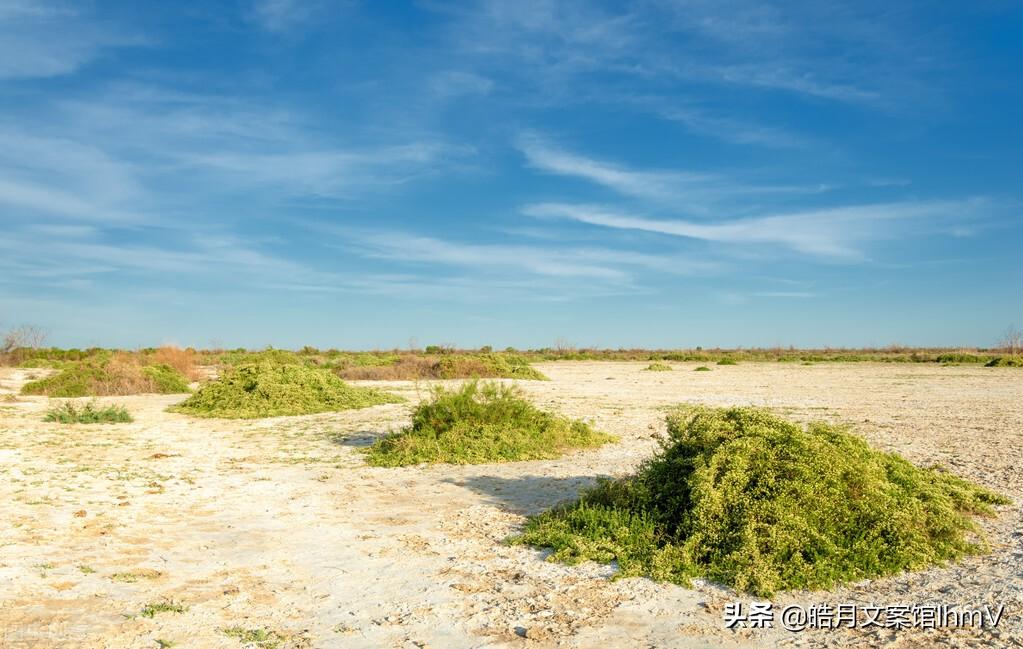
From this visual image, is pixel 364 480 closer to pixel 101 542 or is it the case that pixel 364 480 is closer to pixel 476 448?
pixel 476 448

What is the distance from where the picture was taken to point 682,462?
277 inches

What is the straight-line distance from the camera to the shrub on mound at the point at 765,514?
5664 mm

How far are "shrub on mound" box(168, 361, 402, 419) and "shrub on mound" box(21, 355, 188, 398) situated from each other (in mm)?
5605

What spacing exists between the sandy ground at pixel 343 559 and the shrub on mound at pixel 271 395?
14.1 ft

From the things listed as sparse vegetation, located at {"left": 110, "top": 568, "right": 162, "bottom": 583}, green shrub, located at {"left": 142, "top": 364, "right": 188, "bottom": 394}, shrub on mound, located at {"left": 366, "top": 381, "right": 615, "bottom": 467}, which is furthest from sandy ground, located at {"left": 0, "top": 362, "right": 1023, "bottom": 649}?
green shrub, located at {"left": 142, "top": 364, "right": 188, "bottom": 394}

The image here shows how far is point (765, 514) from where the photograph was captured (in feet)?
19.8

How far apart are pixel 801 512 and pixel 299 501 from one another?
219 inches

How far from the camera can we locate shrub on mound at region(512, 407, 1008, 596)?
223 inches

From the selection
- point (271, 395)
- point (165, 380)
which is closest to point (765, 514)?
point (271, 395)

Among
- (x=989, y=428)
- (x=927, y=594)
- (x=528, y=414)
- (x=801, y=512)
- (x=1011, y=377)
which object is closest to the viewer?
(x=927, y=594)

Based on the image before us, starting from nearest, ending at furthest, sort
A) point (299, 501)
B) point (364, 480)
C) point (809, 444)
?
point (809, 444) → point (299, 501) → point (364, 480)

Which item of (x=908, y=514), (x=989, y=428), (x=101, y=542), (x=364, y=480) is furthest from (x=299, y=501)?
(x=989, y=428)

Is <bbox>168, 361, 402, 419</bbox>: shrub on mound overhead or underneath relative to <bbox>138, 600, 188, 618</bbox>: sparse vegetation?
overhead

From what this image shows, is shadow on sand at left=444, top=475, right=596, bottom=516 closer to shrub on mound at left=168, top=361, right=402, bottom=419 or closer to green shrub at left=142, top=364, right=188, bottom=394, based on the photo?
shrub on mound at left=168, top=361, right=402, bottom=419
